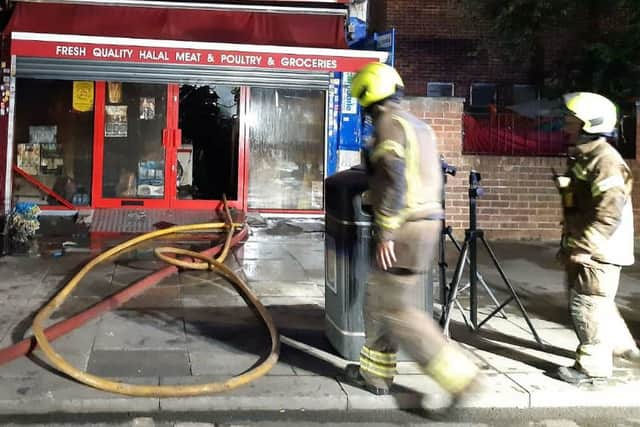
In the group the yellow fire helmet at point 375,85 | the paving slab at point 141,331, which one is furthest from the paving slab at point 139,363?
the yellow fire helmet at point 375,85

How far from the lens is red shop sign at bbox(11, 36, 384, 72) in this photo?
10188mm

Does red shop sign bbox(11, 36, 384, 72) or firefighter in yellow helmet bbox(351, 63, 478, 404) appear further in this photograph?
red shop sign bbox(11, 36, 384, 72)

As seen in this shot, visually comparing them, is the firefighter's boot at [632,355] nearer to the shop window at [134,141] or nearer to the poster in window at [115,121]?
the shop window at [134,141]

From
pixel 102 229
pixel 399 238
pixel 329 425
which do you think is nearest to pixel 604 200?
pixel 399 238

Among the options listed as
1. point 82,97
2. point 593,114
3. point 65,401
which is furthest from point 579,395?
point 82,97

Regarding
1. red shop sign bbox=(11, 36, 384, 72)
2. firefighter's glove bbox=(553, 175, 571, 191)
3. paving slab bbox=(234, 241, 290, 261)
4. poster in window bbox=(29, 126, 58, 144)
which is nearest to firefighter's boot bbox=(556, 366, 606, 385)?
firefighter's glove bbox=(553, 175, 571, 191)

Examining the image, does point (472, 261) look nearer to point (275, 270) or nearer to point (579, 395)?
point (579, 395)

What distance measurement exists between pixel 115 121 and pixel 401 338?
29.3 ft

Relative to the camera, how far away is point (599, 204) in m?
4.95

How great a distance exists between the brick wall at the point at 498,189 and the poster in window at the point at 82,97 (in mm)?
5462

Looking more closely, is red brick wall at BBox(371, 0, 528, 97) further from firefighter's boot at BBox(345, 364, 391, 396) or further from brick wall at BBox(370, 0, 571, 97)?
firefighter's boot at BBox(345, 364, 391, 396)

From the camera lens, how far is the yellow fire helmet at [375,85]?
4.53 meters

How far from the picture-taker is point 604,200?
16.1 feet

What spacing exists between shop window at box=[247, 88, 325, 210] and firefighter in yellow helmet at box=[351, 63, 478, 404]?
26.1 feet
